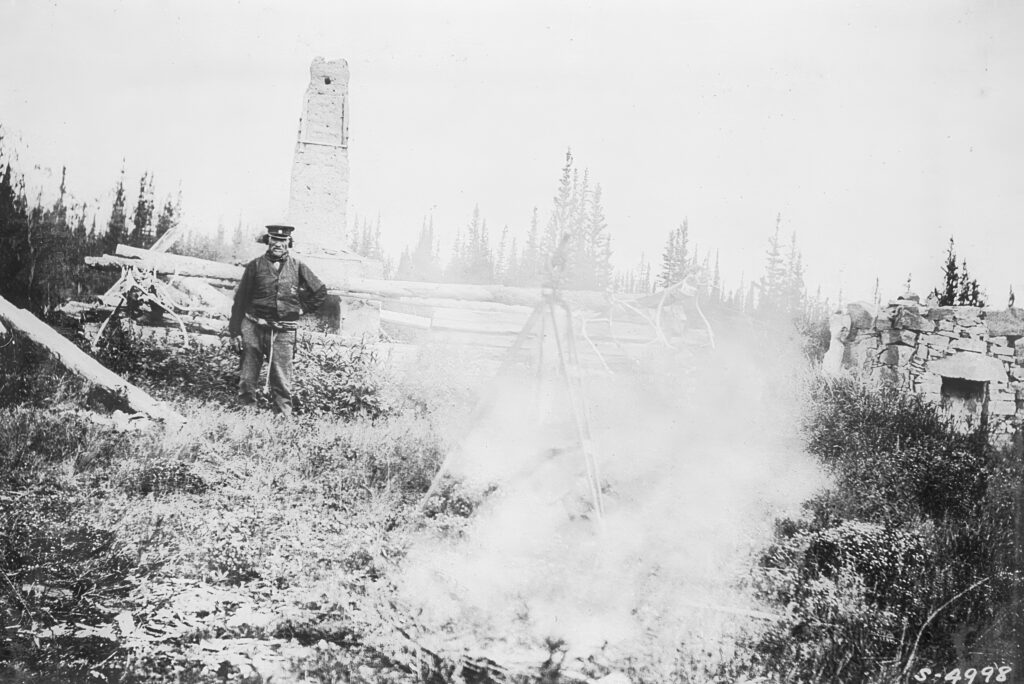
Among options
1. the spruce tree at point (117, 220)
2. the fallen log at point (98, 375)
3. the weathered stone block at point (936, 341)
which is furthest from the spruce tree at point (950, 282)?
the spruce tree at point (117, 220)

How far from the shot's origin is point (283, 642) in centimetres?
205

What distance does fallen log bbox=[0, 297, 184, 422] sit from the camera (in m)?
2.31

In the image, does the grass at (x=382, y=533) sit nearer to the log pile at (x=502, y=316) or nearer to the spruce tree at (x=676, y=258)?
the log pile at (x=502, y=316)

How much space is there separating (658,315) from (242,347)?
5.89ft

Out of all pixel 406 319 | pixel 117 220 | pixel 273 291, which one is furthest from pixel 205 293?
pixel 406 319

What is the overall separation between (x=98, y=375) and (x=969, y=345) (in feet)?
12.8

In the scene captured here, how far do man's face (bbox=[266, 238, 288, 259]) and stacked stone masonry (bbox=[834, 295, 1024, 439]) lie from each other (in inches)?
101

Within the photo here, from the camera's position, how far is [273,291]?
2.37m

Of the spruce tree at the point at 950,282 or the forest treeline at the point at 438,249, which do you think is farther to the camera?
the spruce tree at the point at 950,282

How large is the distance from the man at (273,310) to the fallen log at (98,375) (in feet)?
1.11

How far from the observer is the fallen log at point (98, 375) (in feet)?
7.58

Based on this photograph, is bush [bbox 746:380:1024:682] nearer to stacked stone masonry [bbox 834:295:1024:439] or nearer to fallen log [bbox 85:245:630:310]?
stacked stone masonry [bbox 834:295:1024:439]

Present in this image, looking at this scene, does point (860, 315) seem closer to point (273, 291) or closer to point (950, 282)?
point (950, 282)

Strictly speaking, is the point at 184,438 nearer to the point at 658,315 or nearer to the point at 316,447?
the point at 316,447
